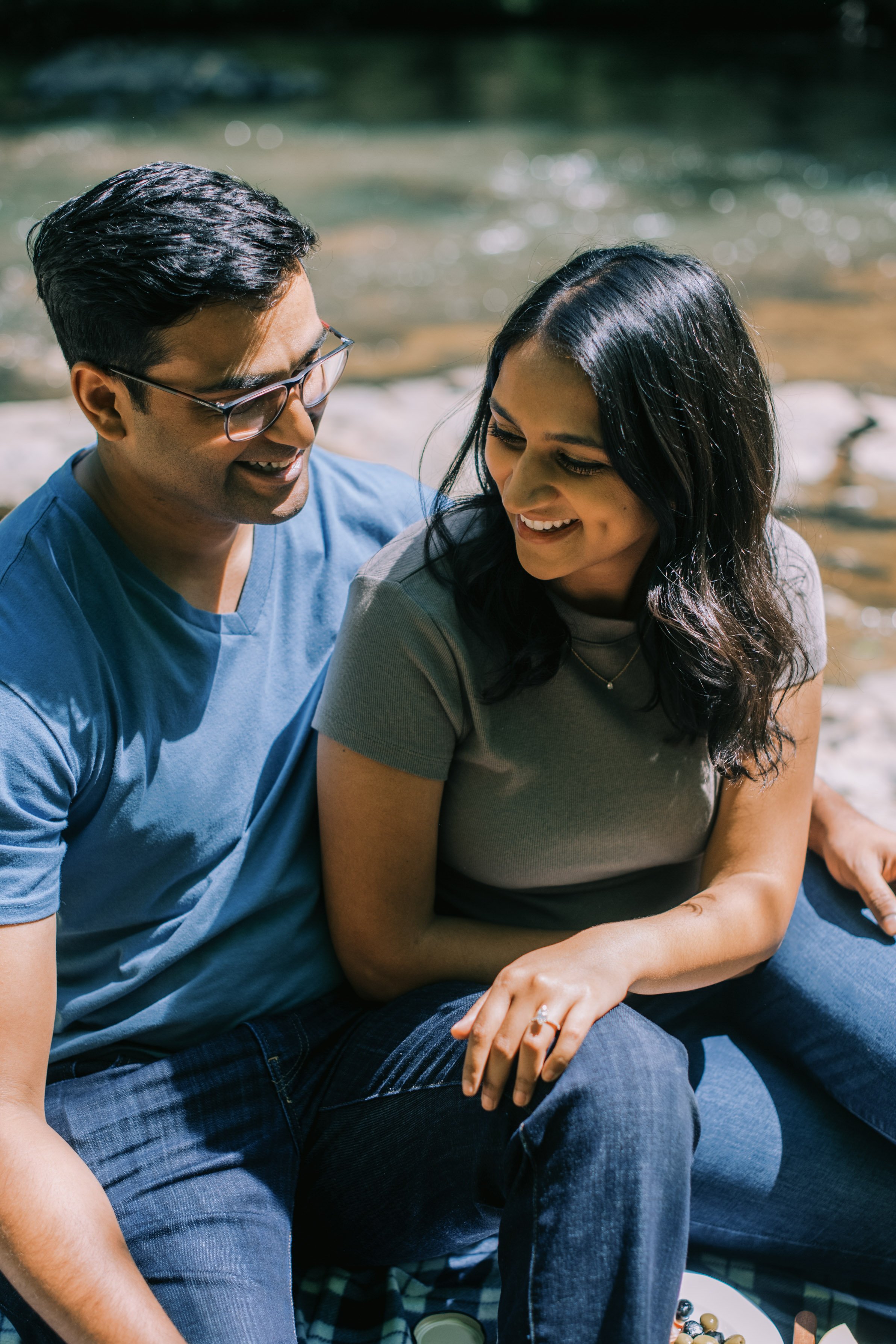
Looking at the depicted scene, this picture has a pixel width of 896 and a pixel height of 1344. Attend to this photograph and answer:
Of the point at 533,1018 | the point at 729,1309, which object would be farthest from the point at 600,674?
the point at 729,1309

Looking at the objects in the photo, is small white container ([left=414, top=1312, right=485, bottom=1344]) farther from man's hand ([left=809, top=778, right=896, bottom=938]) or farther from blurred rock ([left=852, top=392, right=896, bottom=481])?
blurred rock ([left=852, top=392, right=896, bottom=481])

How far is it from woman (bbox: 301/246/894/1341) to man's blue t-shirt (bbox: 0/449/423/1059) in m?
0.10

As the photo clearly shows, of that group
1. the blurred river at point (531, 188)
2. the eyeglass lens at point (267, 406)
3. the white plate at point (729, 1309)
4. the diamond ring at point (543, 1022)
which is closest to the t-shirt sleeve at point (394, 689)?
the eyeglass lens at point (267, 406)

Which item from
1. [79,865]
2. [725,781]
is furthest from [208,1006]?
[725,781]

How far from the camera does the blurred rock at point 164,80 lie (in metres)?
13.3

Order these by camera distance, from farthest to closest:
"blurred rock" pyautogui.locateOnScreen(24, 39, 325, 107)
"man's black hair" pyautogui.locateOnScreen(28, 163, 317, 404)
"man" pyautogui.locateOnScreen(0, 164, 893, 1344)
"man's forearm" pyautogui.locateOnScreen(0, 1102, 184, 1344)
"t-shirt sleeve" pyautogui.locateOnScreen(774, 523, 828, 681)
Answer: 1. "blurred rock" pyautogui.locateOnScreen(24, 39, 325, 107)
2. "t-shirt sleeve" pyautogui.locateOnScreen(774, 523, 828, 681)
3. "man's black hair" pyautogui.locateOnScreen(28, 163, 317, 404)
4. "man" pyautogui.locateOnScreen(0, 164, 893, 1344)
5. "man's forearm" pyautogui.locateOnScreen(0, 1102, 184, 1344)

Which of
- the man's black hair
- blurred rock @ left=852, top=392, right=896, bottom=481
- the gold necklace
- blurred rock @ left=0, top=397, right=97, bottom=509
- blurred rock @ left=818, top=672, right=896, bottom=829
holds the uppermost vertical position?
the man's black hair

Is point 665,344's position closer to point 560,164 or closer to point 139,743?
point 139,743

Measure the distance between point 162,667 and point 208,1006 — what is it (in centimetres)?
47

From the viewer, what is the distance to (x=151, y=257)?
5.34 ft

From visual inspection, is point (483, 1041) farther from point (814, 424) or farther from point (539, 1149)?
point (814, 424)

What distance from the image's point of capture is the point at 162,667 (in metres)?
1.68

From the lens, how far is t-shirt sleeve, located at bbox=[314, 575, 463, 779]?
66.1 inches

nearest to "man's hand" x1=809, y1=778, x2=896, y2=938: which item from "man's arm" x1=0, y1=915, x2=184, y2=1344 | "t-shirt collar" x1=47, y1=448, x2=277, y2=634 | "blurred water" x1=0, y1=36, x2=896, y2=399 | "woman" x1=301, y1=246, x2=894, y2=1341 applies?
"woman" x1=301, y1=246, x2=894, y2=1341
